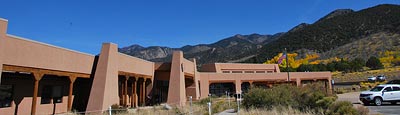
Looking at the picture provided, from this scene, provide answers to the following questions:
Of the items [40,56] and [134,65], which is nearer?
[40,56]

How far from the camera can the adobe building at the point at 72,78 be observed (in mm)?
16688

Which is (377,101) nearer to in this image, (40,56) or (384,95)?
(384,95)

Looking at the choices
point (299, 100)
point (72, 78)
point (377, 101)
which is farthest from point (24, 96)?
point (377, 101)

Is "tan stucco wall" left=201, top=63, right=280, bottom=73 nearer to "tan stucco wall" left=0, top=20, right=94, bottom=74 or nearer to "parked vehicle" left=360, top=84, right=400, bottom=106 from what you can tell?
"parked vehicle" left=360, top=84, right=400, bottom=106

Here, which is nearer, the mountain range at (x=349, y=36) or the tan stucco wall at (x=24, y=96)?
the tan stucco wall at (x=24, y=96)

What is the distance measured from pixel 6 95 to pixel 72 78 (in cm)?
377

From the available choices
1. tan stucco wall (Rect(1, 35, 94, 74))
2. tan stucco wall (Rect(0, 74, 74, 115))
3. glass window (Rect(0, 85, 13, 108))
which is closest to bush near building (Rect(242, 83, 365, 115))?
tan stucco wall (Rect(1, 35, 94, 74))

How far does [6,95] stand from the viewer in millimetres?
18422

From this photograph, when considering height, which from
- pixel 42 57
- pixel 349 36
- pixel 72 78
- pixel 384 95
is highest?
pixel 349 36

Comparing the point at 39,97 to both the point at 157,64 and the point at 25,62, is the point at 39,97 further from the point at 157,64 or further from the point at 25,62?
the point at 157,64

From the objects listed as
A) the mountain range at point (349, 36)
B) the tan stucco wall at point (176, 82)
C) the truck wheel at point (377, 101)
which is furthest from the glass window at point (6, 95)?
the mountain range at point (349, 36)

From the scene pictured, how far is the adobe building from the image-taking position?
16688 millimetres

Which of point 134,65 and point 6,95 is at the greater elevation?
point 134,65

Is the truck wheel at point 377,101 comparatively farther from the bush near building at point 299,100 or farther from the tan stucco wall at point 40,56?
the tan stucco wall at point 40,56
